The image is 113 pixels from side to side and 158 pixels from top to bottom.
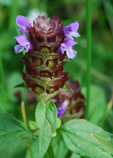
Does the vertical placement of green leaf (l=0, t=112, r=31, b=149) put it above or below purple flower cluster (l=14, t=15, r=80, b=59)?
below

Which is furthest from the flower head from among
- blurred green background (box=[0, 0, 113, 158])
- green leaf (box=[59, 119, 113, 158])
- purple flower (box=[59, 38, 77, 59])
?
purple flower (box=[59, 38, 77, 59])

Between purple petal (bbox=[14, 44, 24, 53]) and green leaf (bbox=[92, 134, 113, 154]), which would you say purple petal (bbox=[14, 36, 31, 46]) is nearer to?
purple petal (bbox=[14, 44, 24, 53])

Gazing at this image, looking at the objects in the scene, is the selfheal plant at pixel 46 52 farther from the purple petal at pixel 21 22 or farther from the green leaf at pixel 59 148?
the green leaf at pixel 59 148

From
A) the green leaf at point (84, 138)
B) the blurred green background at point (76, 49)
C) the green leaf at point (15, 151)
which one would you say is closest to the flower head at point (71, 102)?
the blurred green background at point (76, 49)

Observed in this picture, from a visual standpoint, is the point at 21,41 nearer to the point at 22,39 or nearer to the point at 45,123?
the point at 22,39

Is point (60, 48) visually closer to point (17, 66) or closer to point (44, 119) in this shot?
point (44, 119)

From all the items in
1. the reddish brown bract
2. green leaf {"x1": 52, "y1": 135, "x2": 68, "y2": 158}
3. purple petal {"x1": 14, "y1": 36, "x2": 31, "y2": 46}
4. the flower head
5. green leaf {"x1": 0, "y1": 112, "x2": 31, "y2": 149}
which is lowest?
green leaf {"x1": 52, "y1": 135, "x2": 68, "y2": 158}
